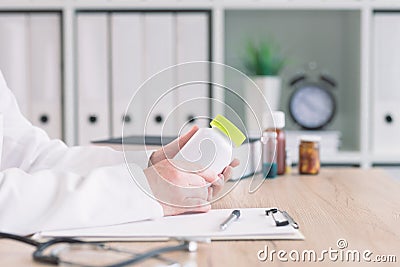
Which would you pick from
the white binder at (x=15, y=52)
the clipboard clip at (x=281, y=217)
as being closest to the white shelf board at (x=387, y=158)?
the white binder at (x=15, y=52)

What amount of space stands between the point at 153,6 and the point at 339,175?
115cm

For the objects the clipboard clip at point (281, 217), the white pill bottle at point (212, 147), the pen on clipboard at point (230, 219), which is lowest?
the clipboard clip at point (281, 217)

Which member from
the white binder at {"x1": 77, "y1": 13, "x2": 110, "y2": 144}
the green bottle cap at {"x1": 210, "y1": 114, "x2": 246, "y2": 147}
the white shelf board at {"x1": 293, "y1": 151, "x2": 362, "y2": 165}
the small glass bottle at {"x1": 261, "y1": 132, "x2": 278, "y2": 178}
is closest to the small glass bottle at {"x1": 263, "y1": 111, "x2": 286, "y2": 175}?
the small glass bottle at {"x1": 261, "y1": 132, "x2": 278, "y2": 178}

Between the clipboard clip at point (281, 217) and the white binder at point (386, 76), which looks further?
the white binder at point (386, 76)

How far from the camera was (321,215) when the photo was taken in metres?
1.03

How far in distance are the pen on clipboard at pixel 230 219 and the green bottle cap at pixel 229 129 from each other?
4.2 inches

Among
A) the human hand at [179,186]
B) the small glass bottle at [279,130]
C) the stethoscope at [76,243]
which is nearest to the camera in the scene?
the stethoscope at [76,243]

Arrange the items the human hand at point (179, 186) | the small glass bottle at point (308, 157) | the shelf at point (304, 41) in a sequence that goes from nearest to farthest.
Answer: the human hand at point (179, 186), the small glass bottle at point (308, 157), the shelf at point (304, 41)

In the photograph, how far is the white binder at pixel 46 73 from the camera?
96.0 inches

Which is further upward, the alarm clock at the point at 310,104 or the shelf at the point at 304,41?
the shelf at the point at 304,41

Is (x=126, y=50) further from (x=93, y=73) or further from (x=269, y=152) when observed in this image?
(x=269, y=152)

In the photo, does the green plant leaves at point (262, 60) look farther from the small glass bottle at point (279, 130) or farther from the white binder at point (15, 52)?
the small glass bottle at point (279, 130)

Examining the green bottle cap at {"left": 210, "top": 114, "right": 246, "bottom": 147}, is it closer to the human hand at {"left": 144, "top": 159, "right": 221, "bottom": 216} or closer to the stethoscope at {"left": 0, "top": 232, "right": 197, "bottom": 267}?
the human hand at {"left": 144, "top": 159, "right": 221, "bottom": 216}

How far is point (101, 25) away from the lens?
245cm
